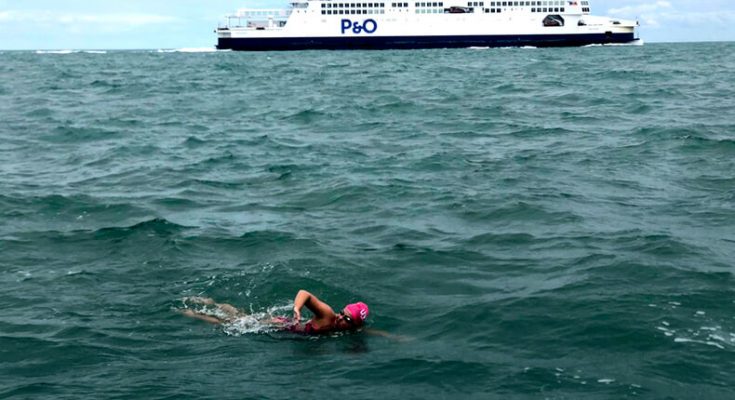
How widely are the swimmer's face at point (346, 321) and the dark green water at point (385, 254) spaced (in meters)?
0.19

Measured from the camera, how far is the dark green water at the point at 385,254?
677cm

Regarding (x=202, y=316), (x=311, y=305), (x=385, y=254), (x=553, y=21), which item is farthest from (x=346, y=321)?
(x=553, y=21)

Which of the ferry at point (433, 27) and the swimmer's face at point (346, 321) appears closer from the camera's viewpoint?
the swimmer's face at point (346, 321)

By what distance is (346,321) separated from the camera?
7742 mm

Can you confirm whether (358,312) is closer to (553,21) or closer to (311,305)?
(311,305)

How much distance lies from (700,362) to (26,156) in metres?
15.7

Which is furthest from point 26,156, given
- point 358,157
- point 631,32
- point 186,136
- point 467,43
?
point 631,32

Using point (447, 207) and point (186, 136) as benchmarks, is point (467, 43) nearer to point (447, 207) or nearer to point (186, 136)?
point (186, 136)

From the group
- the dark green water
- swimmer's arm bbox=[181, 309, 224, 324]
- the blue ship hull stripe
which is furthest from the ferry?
swimmer's arm bbox=[181, 309, 224, 324]

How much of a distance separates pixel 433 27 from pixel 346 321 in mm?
75334

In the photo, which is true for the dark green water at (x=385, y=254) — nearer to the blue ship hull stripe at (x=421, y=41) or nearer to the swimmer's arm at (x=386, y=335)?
the swimmer's arm at (x=386, y=335)

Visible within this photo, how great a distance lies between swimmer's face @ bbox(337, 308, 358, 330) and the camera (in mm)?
7727

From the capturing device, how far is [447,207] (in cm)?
1252

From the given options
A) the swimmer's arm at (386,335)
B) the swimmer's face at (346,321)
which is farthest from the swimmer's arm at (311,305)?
the swimmer's arm at (386,335)
